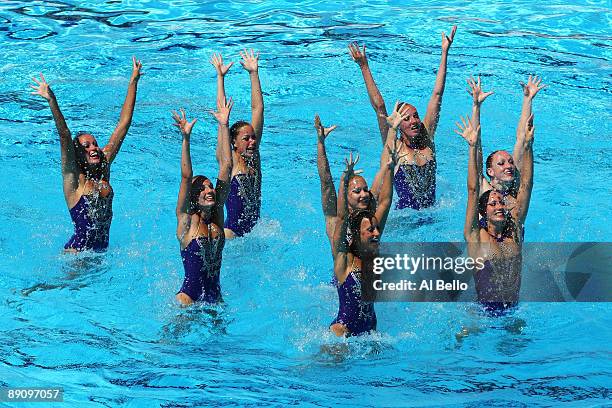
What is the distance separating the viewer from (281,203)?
33.0 feet

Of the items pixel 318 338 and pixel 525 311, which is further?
pixel 525 311

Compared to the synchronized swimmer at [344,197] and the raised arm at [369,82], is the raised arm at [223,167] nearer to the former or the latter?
the synchronized swimmer at [344,197]

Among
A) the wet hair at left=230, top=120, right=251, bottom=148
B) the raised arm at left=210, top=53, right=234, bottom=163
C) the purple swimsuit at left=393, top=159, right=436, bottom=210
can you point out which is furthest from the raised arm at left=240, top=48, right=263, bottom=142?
the purple swimsuit at left=393, top=159, right=436, bottom=210

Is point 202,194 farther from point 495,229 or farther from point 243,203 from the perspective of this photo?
point 495,229

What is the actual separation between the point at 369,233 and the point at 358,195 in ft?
→ 0.98

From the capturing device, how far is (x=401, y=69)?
528 inches

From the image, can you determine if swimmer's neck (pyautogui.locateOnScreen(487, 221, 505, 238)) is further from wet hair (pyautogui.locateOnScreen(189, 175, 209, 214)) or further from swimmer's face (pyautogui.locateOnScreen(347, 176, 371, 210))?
wet hair (pyautogui.locateOnScreen(189, 175, 209, 214))

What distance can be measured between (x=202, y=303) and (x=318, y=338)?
1.04m

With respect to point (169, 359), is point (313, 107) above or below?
above

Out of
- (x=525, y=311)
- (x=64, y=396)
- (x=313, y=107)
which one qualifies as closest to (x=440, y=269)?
(x=525, y=311)

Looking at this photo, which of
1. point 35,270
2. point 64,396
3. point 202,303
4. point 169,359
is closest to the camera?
point 64,396

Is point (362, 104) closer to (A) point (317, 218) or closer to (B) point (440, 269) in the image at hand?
(A) point (317, 218)

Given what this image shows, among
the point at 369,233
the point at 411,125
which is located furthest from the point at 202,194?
the point at 411,125

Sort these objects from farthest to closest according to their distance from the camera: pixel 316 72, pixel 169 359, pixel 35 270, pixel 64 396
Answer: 1. pixel 316 72
2. pixel 35 270
3. pixel 169 359
4. pixel 64 396
